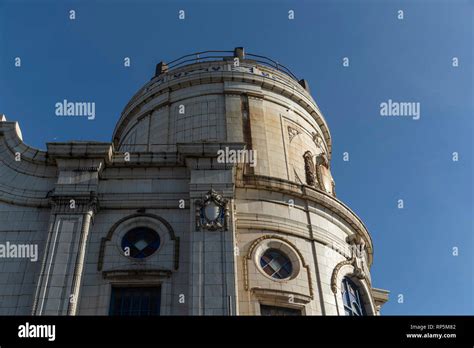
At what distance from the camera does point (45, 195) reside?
878 inches

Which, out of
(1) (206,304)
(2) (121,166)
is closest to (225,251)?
(1) (206,304)

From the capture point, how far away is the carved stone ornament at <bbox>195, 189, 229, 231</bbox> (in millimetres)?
20578

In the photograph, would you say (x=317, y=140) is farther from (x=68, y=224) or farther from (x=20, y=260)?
→ (x=20, y=260)

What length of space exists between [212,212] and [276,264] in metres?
3.45

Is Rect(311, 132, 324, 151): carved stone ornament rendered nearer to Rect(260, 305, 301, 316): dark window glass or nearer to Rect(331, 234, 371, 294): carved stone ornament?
Rect(331, 234, 371, 294): carved stone ornament

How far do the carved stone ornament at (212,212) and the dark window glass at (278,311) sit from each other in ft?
10.9

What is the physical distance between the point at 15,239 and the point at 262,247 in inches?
381

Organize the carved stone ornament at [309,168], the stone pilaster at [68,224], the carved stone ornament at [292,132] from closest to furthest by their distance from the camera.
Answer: the stone pilaster at [68,224], the carved stone ornament at [309,168], the carved stone ornament at [292,132]

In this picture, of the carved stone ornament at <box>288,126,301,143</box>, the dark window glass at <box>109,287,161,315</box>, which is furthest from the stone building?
the carved stone ornament at <box>288,126,301,143</box>

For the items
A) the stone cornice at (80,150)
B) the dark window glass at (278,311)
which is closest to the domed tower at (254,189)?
the dark window glass at (278,311)

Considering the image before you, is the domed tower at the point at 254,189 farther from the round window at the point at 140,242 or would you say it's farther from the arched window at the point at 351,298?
the round window at the point at 140,242

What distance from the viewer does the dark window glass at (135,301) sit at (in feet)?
63.6

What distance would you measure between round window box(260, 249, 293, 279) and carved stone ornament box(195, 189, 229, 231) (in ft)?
8.02
